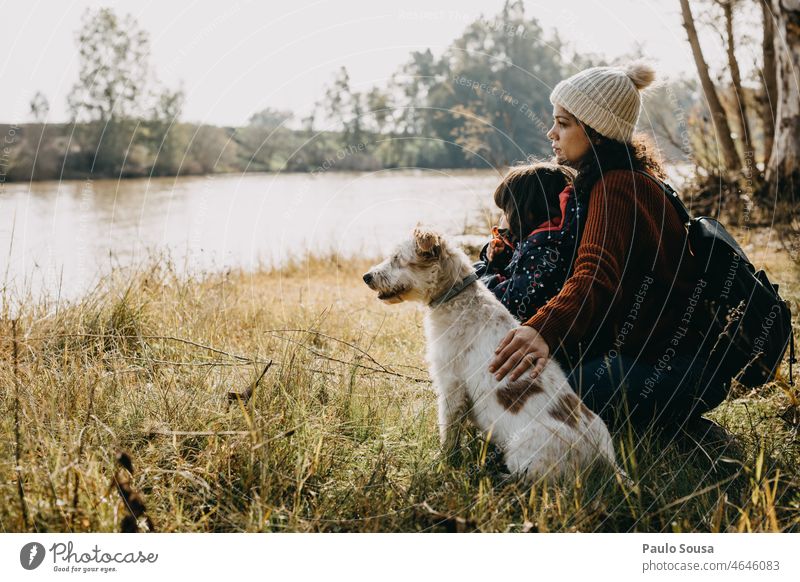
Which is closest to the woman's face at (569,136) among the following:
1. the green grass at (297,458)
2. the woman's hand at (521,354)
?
the woman's hand at (521,354)

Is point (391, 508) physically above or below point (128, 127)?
below

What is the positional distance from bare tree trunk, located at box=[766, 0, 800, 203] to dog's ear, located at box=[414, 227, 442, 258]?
7.66 meters

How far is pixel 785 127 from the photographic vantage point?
9.70 m

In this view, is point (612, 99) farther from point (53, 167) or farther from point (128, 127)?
point (53, 167)

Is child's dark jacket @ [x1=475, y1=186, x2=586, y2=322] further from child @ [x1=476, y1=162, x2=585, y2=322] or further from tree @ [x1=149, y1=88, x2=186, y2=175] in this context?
tree @ [x1=149, y1=88, x2=186, y2=175]

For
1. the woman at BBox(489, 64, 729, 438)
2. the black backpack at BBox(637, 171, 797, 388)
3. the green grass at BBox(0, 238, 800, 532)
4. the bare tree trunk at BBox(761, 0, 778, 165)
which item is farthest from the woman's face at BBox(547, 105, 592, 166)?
the bare tree trunk at BBox(761, 0, 778, 165)

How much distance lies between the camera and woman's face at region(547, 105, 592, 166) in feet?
12.2

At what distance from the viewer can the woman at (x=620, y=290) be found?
331 centimetres

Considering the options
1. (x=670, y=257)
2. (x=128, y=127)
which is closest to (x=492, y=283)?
(x=670, y=257)

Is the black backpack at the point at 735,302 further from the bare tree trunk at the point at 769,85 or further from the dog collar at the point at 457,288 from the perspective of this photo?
the bare tree trunk at the point at 769,85

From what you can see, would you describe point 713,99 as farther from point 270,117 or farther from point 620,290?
point 620,290

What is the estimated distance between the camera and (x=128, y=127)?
13953 millimetres

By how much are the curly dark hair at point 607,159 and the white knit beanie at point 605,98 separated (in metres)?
0.05
